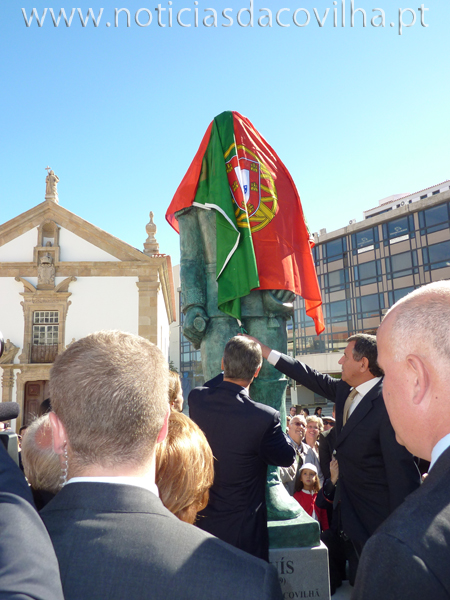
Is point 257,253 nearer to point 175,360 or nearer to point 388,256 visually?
point 388,256

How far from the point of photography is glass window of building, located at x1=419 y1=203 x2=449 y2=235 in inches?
1280

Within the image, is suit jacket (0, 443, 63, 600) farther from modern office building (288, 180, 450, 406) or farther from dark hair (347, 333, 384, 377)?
modern office building (288, 180, 450, 406)

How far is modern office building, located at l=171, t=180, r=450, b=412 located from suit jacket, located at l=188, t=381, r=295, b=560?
1155 inches

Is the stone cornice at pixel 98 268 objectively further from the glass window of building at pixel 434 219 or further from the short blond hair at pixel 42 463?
the short blond hair at pixel 42 463

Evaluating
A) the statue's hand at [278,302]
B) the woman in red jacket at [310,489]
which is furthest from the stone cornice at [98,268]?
the statue's hand at [278,302]

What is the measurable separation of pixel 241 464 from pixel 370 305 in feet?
114

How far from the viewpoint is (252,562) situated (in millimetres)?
944

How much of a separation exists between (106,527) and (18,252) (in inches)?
932

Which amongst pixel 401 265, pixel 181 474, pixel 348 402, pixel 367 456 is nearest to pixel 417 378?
pixel 181 474

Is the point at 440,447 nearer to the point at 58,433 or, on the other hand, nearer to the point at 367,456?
the point at 58,433

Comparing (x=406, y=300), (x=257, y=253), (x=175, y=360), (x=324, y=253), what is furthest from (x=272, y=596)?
(x=175, y=360)

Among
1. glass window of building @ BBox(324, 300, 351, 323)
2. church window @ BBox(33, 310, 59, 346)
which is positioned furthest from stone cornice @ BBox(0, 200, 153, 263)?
glass window of building @ BBox(324, 300, 351, 323)

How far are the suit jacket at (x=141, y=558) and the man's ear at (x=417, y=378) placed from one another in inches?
19.2

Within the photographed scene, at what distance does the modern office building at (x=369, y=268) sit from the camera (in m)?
33.0
